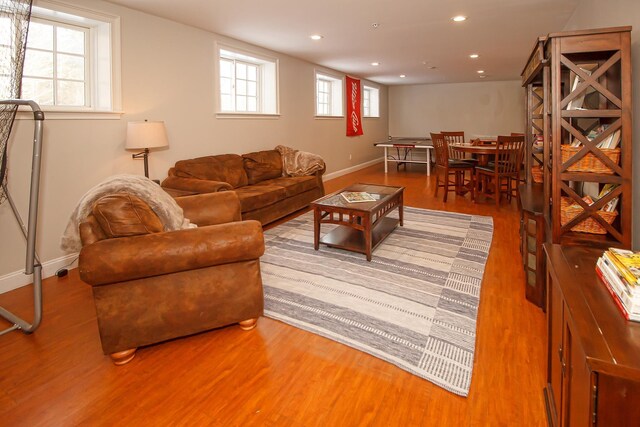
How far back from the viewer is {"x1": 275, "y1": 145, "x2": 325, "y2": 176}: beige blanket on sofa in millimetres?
5121

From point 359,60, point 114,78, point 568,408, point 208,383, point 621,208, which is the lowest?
point 208,383

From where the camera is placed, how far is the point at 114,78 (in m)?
3.36

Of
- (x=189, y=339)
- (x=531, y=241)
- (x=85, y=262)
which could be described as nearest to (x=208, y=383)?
(x=189, y=339)

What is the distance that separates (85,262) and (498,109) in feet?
35.7

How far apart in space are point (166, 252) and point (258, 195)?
2204 millimetres

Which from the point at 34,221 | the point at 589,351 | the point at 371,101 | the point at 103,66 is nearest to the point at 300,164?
the point at 103,66

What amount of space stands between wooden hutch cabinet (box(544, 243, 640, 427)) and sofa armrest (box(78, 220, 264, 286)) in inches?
54.7

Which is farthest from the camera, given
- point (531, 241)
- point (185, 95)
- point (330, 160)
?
point (330, 160)

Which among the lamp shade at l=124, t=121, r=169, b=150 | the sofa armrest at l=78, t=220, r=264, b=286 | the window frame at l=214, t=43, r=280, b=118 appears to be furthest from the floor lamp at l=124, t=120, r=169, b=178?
the sofa armrest at l=78, t=220, r=264, b=286

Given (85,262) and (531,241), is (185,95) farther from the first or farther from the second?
(531,241)

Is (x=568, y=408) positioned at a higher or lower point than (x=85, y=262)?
lower

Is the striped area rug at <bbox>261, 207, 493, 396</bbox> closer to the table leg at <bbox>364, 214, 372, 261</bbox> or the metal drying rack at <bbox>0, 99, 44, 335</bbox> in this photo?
the table leg at <bbox>364, 214, 372, 261</bbox>

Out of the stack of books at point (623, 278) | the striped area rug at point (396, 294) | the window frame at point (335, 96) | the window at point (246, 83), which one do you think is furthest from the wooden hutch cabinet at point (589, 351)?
the window frame at point (335, 96)

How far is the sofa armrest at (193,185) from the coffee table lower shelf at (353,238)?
1111 mm
